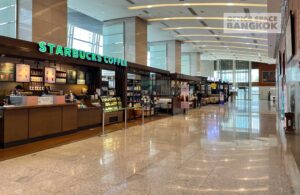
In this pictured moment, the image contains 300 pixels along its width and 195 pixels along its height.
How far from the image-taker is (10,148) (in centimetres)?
561

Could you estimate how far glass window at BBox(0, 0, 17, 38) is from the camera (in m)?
8.92

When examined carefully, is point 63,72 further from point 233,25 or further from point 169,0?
point 233,25

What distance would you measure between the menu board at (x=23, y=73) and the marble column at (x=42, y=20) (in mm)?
1537

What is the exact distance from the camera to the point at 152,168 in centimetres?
415

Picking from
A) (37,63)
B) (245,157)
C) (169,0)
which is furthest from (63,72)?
(245,157)

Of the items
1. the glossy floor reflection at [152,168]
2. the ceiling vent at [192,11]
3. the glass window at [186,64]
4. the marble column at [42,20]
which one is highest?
the ceiling vent at [192,11]

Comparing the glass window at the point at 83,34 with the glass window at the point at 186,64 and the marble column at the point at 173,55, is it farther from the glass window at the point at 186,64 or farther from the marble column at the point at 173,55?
the glass window at the point at 186,64

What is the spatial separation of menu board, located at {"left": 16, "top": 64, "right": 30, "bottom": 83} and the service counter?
5.50ft

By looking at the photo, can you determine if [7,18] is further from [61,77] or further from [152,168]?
[152,168]

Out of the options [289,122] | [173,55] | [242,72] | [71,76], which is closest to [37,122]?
[71,76]

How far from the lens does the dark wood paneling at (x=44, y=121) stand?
6.27 m

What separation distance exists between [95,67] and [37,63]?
7.60ft

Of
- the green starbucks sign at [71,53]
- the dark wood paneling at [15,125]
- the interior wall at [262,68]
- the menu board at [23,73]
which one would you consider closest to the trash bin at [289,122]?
the green starbucks sign at [71,53]

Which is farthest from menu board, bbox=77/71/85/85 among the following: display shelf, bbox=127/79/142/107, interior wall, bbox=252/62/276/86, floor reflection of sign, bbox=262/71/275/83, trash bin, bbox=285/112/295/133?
floor reflection of sign, bbox=262/71/275/83
